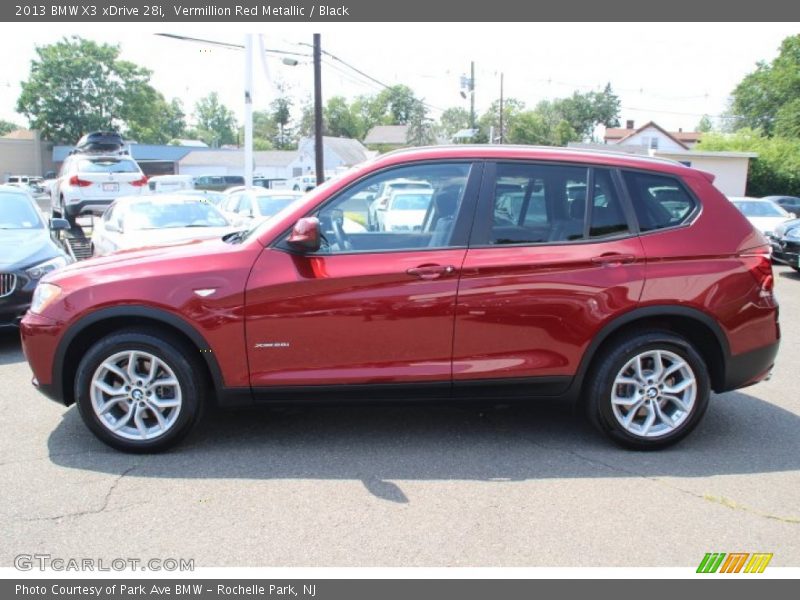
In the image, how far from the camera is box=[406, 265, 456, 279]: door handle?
13.2 ft

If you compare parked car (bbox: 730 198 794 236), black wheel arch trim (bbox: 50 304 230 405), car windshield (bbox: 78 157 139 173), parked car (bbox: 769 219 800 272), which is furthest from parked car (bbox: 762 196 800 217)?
black wheel arch trim (bbox: 50 304 230 405)

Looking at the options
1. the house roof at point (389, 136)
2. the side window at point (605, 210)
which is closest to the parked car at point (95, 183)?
the side window at point (605, 210)

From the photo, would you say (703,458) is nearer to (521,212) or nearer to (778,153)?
(521,212)

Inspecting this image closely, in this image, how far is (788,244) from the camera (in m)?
12.4

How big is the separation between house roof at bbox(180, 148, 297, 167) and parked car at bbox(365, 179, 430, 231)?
231 ft

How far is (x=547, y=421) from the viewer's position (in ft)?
16.0

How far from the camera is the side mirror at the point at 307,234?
3.90 metres

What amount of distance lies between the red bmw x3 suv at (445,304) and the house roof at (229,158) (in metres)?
70.4

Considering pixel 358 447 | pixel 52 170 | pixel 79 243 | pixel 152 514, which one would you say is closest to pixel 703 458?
pixel 358 447

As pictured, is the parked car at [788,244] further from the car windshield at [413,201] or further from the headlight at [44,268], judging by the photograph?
the headlight at [44,268]

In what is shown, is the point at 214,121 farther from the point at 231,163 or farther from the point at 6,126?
the point at 231,163

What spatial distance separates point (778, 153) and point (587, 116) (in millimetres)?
75489

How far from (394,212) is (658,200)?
1.73 metres

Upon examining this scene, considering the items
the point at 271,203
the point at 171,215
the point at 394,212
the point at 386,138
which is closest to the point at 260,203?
the point at 271,203
